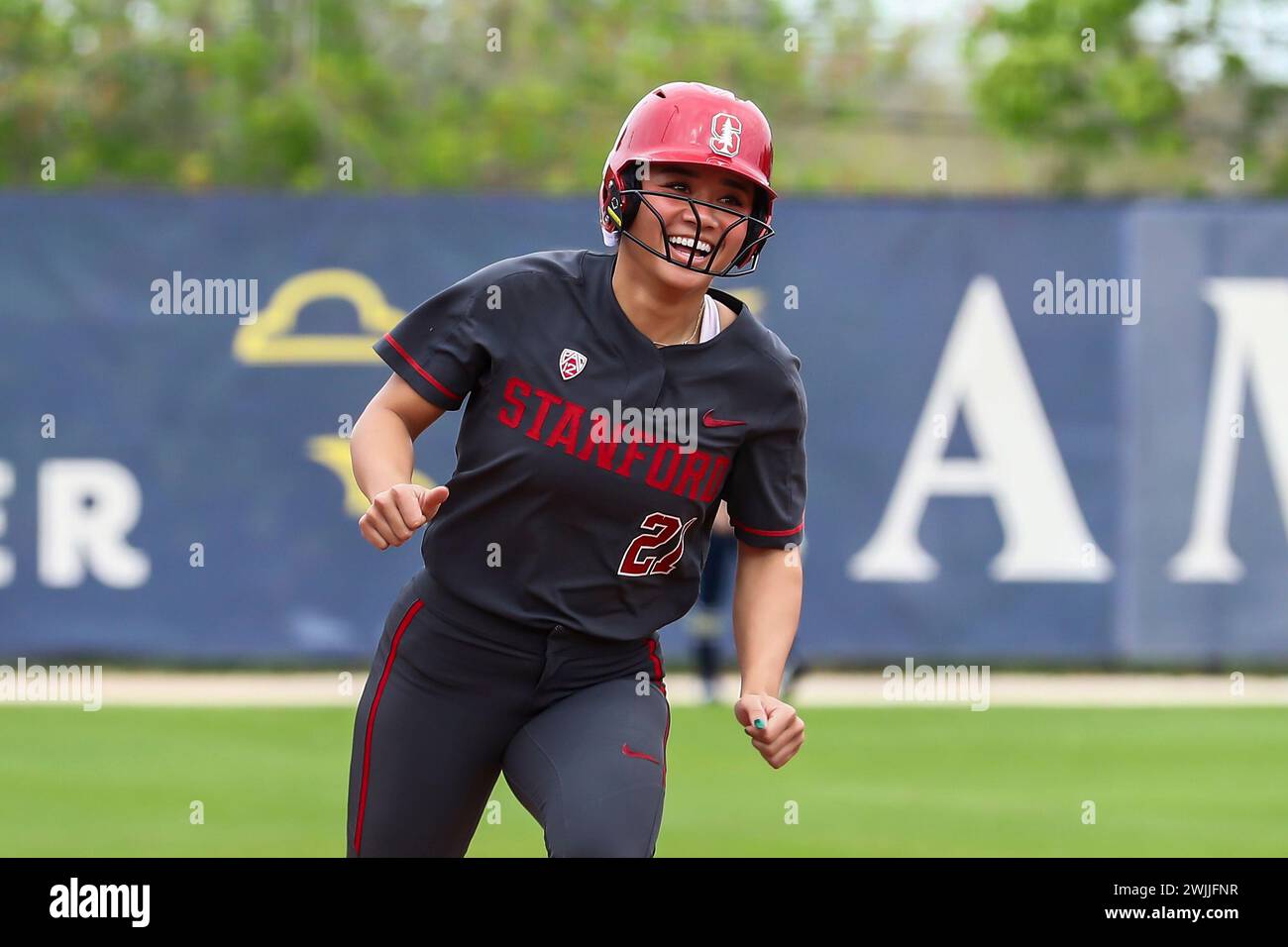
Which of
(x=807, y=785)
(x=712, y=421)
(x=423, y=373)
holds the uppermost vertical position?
(x=423, y=373)

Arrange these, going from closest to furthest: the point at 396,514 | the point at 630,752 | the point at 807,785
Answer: the point at 396,514 → the point at 630,752 → the point at 807,785

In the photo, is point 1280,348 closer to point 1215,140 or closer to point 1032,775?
point 1032,775

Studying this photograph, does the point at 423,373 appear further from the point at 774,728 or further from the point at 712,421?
the point at 774,728

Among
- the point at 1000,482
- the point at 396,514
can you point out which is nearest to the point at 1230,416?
the point at 1000,482

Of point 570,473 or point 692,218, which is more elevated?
point 692,218

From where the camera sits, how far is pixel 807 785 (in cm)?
846

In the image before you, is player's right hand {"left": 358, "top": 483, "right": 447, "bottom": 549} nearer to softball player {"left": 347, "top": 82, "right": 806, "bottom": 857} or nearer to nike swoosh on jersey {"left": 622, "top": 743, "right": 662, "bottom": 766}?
softball player {"left": 347, "top": 82, "right": 806, "bottom": 857}

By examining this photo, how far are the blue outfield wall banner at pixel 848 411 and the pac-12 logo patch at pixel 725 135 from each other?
7257 millimetres

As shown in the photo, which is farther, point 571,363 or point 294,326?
point 294,326

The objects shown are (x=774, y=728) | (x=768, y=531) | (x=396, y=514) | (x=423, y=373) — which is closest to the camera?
(x=396, y=514)

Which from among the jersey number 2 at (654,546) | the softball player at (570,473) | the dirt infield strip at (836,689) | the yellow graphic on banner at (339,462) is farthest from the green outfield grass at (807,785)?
the jersey number 2 at (654,546)

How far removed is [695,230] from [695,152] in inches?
6.3

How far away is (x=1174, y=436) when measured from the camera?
11531mm

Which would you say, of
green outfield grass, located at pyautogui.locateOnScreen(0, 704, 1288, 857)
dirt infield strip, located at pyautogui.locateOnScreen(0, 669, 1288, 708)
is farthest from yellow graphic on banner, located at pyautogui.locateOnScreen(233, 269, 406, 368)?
green outfield grass, located at pyautogui.locateOnScreen(0, 704, 1288, 857)
